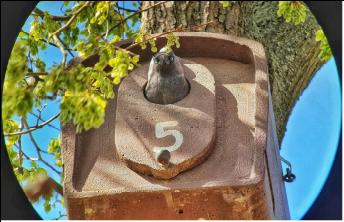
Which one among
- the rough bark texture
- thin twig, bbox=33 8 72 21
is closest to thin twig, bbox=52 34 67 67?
thin twig, bbox=33 8 72 21

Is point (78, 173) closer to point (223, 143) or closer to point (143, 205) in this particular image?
point (143, 205)

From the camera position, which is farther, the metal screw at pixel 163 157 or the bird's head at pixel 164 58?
the bird's head at pixel 164 58

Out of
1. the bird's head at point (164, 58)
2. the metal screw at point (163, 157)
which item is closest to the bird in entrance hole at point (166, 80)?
the bird's head at point (164, 58)

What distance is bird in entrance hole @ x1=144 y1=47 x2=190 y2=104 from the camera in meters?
2.39

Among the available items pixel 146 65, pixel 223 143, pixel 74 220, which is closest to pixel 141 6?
pixel 146 65

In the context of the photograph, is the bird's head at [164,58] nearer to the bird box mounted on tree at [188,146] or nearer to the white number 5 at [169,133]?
the bird box mounted on tree at [188,146]

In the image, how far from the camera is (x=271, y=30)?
3.10 metres

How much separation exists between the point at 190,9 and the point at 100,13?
339mm

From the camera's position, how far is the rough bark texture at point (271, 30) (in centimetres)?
279

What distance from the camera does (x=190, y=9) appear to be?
9.16 ft

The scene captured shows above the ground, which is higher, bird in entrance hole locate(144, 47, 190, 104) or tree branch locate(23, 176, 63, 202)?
bird in entrance hole locate(144, 47, 190, 104)

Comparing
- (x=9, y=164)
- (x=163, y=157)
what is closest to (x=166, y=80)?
(x=163, y=157)

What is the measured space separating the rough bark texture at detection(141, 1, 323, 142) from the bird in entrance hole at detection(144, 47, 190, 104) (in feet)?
1.23

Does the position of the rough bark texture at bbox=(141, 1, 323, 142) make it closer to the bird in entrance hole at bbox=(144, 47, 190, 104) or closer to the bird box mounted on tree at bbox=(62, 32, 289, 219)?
the bird box mounted on tree at bbox=(62, 32, 289, 219)
